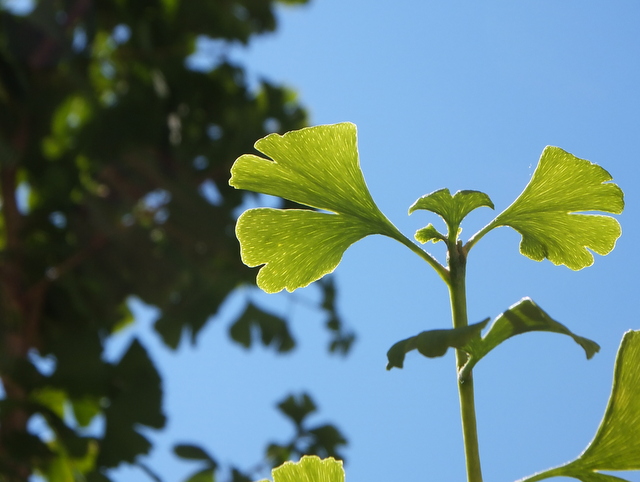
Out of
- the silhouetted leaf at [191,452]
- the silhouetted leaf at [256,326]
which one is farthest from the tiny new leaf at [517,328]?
the silhouetted leaf at [256,326]

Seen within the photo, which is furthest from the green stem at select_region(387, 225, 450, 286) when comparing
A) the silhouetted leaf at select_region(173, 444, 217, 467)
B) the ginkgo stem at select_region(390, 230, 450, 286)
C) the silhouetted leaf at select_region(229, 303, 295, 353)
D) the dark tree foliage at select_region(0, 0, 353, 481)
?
the silhouetted leaf at select_region(229, 303, 295, 353)

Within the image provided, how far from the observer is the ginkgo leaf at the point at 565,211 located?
0.89 ft

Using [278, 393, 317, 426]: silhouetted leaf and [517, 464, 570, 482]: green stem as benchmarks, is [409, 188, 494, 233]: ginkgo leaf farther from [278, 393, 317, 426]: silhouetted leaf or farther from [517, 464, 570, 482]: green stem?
[278, 393, 317, 426]: silhouetted leaf

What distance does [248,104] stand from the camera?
231 cm

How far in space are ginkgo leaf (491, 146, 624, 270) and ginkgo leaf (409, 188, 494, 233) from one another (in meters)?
0.02

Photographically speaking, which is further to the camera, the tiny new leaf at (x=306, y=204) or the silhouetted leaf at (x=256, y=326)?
the silhouetted leaf at (x=256, y=326)

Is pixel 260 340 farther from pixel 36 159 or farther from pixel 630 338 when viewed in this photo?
pixel 630 338

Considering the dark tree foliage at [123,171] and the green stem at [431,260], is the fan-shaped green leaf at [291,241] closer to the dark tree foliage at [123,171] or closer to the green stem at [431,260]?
the green stem at [431,260]

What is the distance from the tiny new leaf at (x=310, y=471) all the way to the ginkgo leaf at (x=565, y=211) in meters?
0.12

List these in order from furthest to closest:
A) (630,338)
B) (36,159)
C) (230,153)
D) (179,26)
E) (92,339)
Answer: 1. (179,26)
2. (230,153)
3. (36,159)
4. (92,339)
5. (630,338)

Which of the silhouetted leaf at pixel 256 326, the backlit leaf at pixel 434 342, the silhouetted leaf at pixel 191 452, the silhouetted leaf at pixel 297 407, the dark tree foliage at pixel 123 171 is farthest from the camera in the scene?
the silhouetted leaf at pixel 256 326

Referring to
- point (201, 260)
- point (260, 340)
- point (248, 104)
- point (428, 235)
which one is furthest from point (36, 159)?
point (428, 235)

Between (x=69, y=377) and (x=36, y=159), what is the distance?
98cm

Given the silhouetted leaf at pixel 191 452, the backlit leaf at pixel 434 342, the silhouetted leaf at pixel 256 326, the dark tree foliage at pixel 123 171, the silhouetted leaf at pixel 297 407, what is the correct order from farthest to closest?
the silhouetted leaf at pixel 256 326, the dark tree foliage at pixel 123 171, the silhouetted leaf at pixel 297 407, the silhouetted leaf at pixel 191 452, the backlit leaf at pixel 434 342
